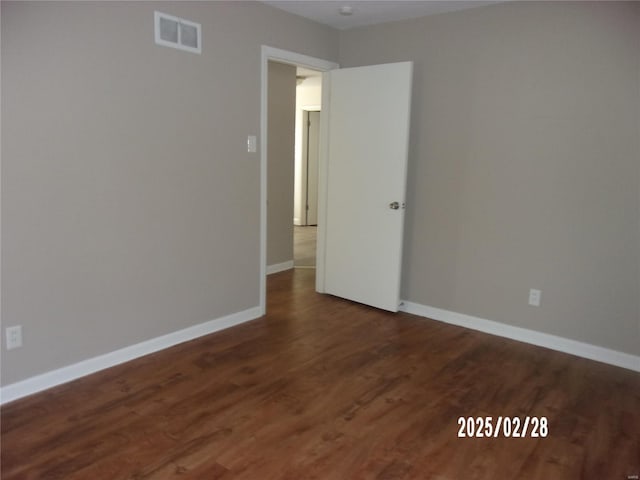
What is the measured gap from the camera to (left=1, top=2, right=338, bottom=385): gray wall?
2361 millimetres

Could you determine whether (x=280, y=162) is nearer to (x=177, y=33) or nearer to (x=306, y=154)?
(x=177, y=33)

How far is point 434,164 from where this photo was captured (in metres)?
3.75

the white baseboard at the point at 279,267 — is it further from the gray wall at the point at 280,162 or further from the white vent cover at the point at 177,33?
the white vent cover at the point at 177,33

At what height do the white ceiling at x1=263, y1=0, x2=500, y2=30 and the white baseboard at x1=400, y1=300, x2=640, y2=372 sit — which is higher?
the white ceiling at x1=263, y1=0, x2=500, y2=30

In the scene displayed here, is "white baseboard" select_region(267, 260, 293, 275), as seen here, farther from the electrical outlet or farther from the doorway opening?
the electrical outlet

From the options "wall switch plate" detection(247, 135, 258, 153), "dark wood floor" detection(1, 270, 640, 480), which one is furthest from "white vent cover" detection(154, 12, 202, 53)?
"dark wood floor" detection(1, 270, 640, 480)

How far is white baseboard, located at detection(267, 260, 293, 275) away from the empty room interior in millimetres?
832

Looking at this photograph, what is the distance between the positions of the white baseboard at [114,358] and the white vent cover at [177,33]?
6.08 ft

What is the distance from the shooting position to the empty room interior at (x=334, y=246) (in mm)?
2242

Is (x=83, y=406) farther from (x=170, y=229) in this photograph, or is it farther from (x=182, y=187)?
(x=182, y=187)

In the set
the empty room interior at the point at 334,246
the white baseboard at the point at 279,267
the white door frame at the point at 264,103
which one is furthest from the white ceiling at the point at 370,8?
the white baseboard at the point at 279,267

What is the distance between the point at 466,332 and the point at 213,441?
85.1 inches

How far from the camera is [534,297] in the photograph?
11.1ft

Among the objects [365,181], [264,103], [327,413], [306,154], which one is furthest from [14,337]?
[306,154]
